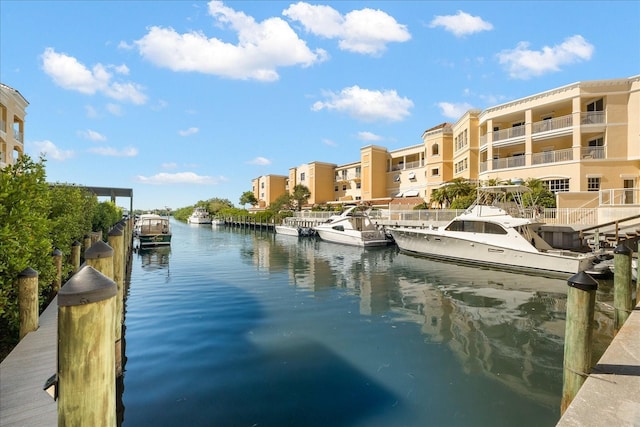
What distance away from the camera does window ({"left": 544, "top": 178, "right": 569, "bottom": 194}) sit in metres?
25.2

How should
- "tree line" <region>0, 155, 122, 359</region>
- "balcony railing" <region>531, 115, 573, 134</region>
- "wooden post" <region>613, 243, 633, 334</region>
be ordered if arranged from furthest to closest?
1. "balcony railing" <region>531, 115, 573, 134</region>
2. "wooden post" <region>613, 243, 633, 334</region>
3. "tree line" <region>0, 155, 122, 359</region>

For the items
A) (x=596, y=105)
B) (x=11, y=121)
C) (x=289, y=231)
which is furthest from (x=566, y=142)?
(x=11, y=121)

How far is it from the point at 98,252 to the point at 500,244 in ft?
56.0

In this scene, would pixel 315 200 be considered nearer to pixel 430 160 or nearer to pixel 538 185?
pixel 430 160

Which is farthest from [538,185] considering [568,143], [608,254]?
[608,254]

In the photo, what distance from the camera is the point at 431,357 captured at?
6.72 meters

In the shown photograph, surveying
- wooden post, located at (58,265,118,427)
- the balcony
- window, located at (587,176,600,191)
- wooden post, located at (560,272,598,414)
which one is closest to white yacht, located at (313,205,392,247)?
window, located at (587,176,600,191)

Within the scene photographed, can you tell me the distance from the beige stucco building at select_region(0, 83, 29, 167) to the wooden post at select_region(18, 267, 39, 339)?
87.9 ft

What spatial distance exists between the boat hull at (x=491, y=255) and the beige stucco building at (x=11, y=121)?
99.1 ft

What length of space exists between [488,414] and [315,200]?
56.5 meters

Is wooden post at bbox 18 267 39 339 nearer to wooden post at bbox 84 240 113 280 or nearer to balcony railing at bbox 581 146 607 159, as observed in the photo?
wooden post at bbox 84 240 113 280

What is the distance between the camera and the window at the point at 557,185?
2520 centimetres

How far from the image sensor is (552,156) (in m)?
26.4

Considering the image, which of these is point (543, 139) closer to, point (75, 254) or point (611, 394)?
point (611, 394)
